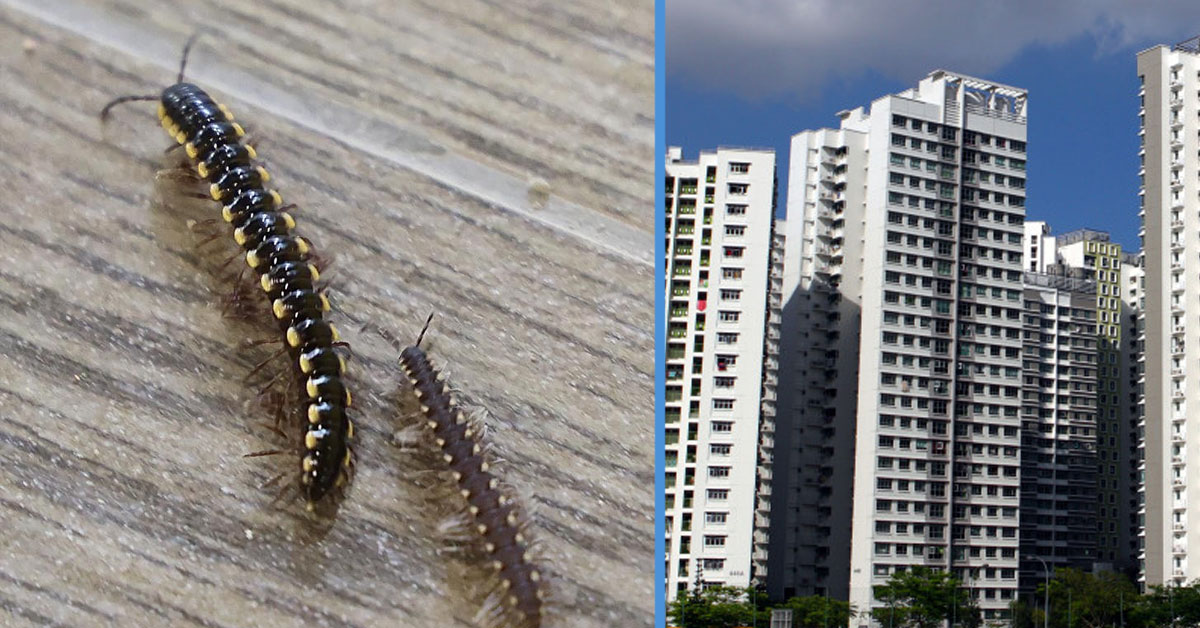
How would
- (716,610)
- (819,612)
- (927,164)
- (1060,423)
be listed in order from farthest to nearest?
(1060,423) → (927,164) → (716,610) → (819,612)

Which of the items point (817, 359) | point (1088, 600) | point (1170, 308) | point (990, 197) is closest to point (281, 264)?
point (1170, 308)

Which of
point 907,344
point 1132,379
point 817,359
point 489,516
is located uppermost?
point 1132,379

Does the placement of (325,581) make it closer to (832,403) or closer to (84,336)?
(84,336)

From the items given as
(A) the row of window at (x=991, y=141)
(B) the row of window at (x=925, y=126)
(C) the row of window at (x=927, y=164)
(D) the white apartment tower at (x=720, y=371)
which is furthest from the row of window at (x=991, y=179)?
(D) the white apartment tower at (x=720, y=371)

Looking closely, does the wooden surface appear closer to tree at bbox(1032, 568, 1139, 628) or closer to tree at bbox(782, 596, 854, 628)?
tree at bbox(782, 596, 854, 628)

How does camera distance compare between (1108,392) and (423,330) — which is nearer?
(423,330)

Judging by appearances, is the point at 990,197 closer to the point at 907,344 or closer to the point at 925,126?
the point at 925,126

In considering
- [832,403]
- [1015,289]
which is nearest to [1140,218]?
[1015,289]

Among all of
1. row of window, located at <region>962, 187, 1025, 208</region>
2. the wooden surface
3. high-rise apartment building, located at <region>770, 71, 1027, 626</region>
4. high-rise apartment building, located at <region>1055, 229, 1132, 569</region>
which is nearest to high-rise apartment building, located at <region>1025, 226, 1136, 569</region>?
high-rise apartment building, located at <region>1055, 229, 1132, 569</region>
